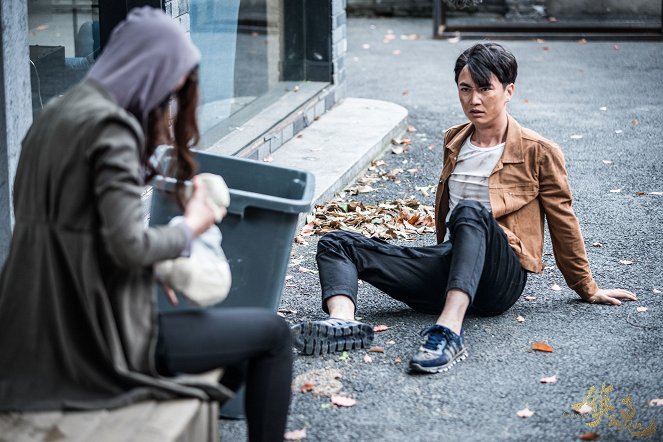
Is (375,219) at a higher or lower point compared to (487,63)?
lower

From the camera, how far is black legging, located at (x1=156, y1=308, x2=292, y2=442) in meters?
2.97

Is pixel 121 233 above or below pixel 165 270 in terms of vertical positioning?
above

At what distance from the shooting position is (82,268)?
2680mm

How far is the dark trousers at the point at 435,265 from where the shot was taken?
4.44m

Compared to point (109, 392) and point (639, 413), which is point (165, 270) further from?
point (639, 413)

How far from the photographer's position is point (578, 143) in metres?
8.43

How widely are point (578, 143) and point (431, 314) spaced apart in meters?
3.99

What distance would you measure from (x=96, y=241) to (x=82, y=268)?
8 centimetres

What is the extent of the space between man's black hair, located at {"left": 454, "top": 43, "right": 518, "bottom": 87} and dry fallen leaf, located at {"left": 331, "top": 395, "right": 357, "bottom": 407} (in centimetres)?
156

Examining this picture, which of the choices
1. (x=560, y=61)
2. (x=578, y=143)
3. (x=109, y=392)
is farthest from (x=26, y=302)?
(x=560, y=61)

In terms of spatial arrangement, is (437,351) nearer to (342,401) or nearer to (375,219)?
(342,401)

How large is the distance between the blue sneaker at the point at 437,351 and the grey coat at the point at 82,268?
5.18ft

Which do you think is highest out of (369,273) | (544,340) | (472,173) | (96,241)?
(96,241)

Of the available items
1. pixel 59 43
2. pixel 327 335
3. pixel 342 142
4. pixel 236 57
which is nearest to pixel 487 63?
pixel 327 335
